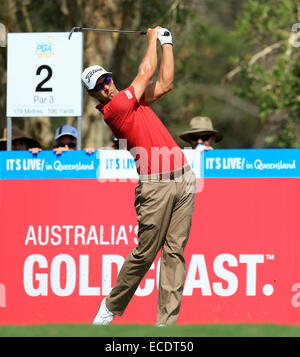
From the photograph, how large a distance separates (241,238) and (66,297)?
1846 mm

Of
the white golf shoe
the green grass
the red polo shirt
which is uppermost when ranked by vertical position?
the red polo shirt

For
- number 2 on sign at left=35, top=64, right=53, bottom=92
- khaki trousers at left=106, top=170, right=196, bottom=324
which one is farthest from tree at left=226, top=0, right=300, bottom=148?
khaki trousers at left=106, top=170, right=196, bottom=324

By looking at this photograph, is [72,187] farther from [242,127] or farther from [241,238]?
[242,127]

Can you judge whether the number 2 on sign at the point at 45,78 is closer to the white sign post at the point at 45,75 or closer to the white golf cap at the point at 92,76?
the white sign post at the point at 45,75

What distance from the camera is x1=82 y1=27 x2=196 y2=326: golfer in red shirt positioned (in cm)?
685

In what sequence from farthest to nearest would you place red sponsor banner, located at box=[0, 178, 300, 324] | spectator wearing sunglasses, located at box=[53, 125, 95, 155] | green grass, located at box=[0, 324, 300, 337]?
spectator wearing sunglasses, located at box=[53, 125, 95, 155] → red sponsor banner, located at box=[0, 178, 300, 324] → green grass, located at box=[0, 324, 300, 337]

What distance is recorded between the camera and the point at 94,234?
835 centimetres

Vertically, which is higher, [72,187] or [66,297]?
[72,187]

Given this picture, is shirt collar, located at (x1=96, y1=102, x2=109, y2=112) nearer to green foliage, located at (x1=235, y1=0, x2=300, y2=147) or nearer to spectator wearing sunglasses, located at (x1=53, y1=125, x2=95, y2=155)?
spectator wearing sunglasses, located at (x1=53, y1=125, x2=95, y2=155)

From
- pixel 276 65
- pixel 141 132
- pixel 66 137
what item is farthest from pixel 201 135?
pixel 276 65

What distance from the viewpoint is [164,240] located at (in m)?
7.07

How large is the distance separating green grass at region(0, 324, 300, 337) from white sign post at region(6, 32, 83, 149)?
388 centimetres

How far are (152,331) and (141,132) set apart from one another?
2237 mm
